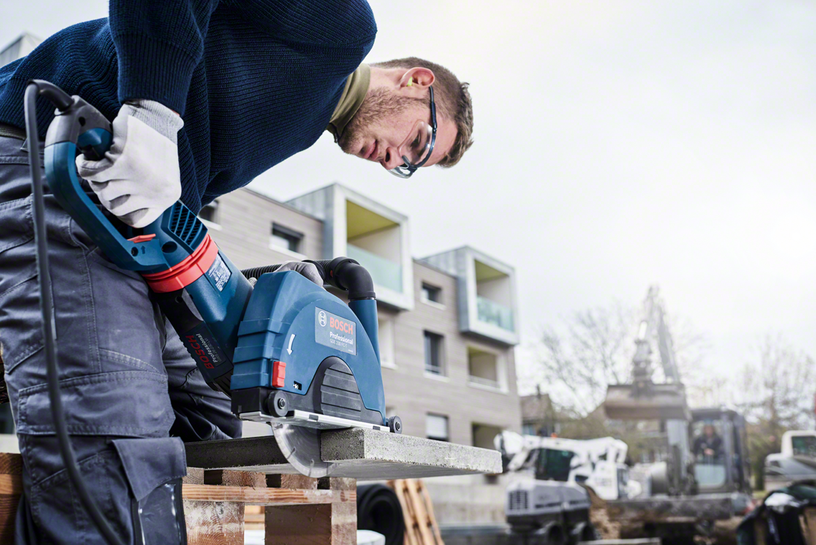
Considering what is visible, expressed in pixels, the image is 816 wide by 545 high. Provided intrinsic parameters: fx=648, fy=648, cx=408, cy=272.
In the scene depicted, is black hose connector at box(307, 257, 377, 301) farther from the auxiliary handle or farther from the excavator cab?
the excavator cab

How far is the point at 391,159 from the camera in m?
2.03

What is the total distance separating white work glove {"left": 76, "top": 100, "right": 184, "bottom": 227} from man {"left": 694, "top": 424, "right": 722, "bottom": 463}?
15139 mm

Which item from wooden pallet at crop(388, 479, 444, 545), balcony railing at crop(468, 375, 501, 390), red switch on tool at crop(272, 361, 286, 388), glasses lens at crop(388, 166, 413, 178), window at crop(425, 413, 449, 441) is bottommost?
wooden pallet at crop(388, 479, 444, 545)

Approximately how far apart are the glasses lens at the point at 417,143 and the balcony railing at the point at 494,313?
20894 millimetres

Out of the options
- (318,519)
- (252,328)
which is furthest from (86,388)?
(318,519)

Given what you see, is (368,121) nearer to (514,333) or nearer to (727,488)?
(727,488)

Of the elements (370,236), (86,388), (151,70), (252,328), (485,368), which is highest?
(370,236)

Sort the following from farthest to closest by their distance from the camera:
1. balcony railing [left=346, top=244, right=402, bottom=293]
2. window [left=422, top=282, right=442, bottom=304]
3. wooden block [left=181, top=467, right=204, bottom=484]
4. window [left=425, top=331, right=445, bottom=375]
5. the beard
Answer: window [left=422, top=282, right=442, bottom=304] < window [left=425, top=331, right=445, bottom=375] < balcony railing [left=346, top=244, right=402, bottom=293] < the beard < wooden block [left=181, top=467, right=204, bottom=484]

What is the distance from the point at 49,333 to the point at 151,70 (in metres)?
0.49

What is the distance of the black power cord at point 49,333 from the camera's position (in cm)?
91

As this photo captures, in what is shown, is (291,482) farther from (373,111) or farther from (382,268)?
(382,268)

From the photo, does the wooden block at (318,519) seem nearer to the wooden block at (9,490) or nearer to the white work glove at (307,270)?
the white work glove at (307,270)

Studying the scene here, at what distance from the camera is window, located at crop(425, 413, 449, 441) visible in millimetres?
19575

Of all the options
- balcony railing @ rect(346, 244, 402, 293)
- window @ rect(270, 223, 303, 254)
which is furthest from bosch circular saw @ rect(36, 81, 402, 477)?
balcony railing @ rect(346, 244, 402, 293)
